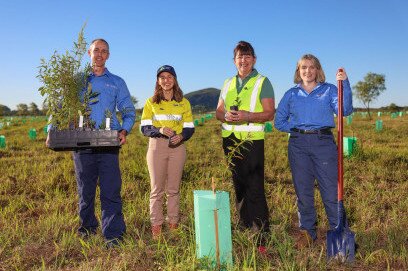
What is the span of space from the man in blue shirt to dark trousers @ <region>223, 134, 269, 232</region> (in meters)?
0.97

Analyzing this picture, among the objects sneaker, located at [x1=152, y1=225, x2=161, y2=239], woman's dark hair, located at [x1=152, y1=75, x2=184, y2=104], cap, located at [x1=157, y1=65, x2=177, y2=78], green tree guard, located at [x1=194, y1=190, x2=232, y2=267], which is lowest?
sneaker, located at [x1=152, y1=225, x2=161, y2=239]

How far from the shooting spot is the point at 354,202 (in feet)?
16.1

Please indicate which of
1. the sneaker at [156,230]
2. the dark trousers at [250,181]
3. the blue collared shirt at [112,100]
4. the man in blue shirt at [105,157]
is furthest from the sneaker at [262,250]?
the blue collared shirt at [112,100]

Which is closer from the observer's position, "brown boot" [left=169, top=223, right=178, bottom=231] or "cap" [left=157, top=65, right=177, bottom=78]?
"cap" [left=157, top=65, right=177, bottom=78]

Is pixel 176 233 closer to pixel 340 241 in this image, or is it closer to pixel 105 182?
pixel 105 182

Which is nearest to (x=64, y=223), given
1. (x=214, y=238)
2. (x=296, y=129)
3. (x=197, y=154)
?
(x=214, y=238)

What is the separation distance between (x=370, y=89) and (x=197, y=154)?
115 ft

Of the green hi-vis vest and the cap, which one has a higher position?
the cap

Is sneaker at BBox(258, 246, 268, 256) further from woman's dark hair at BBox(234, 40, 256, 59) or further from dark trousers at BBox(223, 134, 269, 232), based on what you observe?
woman's dark hair at BBox(234, 40, 256, 59)

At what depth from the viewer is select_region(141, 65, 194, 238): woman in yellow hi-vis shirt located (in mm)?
3578

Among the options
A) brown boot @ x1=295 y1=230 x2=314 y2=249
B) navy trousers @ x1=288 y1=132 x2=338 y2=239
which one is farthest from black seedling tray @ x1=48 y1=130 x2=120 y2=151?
brown boot @ x1=295 y1=230 x2=314 y2=249

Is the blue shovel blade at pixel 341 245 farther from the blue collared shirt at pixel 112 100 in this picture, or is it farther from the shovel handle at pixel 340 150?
the blue collared shirt at pixel 112 100

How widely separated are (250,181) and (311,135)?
63 cm

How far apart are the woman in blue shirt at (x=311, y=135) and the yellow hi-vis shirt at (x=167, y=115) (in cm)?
84
